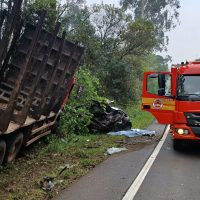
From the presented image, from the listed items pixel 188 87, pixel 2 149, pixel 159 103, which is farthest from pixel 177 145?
pixel 2 149

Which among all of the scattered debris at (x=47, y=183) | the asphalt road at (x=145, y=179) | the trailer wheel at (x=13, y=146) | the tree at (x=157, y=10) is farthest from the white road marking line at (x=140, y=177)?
the tree at (x=157, y=10)

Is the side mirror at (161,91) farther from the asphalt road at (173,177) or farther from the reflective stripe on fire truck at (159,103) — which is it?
the asphalt road at (173,177)

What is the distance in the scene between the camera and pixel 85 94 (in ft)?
54.3

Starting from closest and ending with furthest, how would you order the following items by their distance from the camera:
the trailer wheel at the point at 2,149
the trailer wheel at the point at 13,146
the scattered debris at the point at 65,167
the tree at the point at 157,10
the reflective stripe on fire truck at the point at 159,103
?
the trailer wheel at the point at 2,149 < the scattered debris at the point at 65,167 < the trailer wheel at the point at 13,146 < the reflective stripe on fire truck at the point at 159,103 < the tree at the point at 157,10

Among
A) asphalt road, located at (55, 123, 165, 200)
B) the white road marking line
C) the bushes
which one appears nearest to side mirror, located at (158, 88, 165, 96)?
the white road marking line

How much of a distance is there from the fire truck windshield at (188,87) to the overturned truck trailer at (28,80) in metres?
3.21

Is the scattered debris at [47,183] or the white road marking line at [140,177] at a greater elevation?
the white road marking line at [140,177]

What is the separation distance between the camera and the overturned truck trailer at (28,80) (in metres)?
8.74

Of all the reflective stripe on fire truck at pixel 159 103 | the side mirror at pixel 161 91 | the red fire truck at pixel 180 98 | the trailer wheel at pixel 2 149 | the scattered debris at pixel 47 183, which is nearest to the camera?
the scattered debris at pixel 47 183

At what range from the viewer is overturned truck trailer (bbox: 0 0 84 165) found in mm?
8742

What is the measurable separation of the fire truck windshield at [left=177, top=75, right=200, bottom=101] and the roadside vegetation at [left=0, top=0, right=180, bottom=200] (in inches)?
98.0

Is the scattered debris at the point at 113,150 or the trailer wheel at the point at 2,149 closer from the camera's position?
the trailer wheel at the point at 2,149

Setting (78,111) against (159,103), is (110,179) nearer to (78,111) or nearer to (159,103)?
(159,103)

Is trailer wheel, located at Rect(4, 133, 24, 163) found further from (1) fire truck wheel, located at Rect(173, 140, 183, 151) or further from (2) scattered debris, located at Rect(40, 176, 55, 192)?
(1) fire truck wheel, located at Rect(173, 140, 183, 151)
